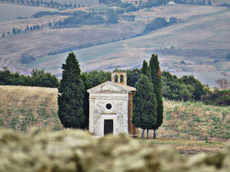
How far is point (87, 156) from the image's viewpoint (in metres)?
7.74

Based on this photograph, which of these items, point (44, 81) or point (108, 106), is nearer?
point (108, 106)

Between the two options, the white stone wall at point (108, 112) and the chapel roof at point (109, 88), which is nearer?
the white stone wall at point (108, 112)

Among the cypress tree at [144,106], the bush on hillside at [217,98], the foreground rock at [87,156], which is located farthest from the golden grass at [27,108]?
the foreground rock at [87,156]

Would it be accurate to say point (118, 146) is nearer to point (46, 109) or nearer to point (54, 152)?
point (54, 152)

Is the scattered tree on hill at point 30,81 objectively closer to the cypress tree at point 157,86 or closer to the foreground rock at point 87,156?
the cypress tree at point 157,86

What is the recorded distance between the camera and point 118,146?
806cm

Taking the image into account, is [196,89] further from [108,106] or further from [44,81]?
[108,106]

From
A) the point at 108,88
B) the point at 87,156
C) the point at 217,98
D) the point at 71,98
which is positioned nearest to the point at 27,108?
the point at 71,98

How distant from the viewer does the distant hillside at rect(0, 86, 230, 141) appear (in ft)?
183

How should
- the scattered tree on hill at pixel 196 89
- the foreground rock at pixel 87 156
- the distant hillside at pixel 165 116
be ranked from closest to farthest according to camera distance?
1. the foreground rock at pixel 87 156
2. the distant hillside at pixel 165 116
3. the scattered tree on hill at pixel 196 89

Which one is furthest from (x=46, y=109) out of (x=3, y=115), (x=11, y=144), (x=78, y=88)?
(x=11, y=144)

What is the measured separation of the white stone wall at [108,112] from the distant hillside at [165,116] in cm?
702

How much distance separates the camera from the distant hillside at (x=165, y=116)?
55.7m

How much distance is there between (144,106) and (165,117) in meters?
12.5
